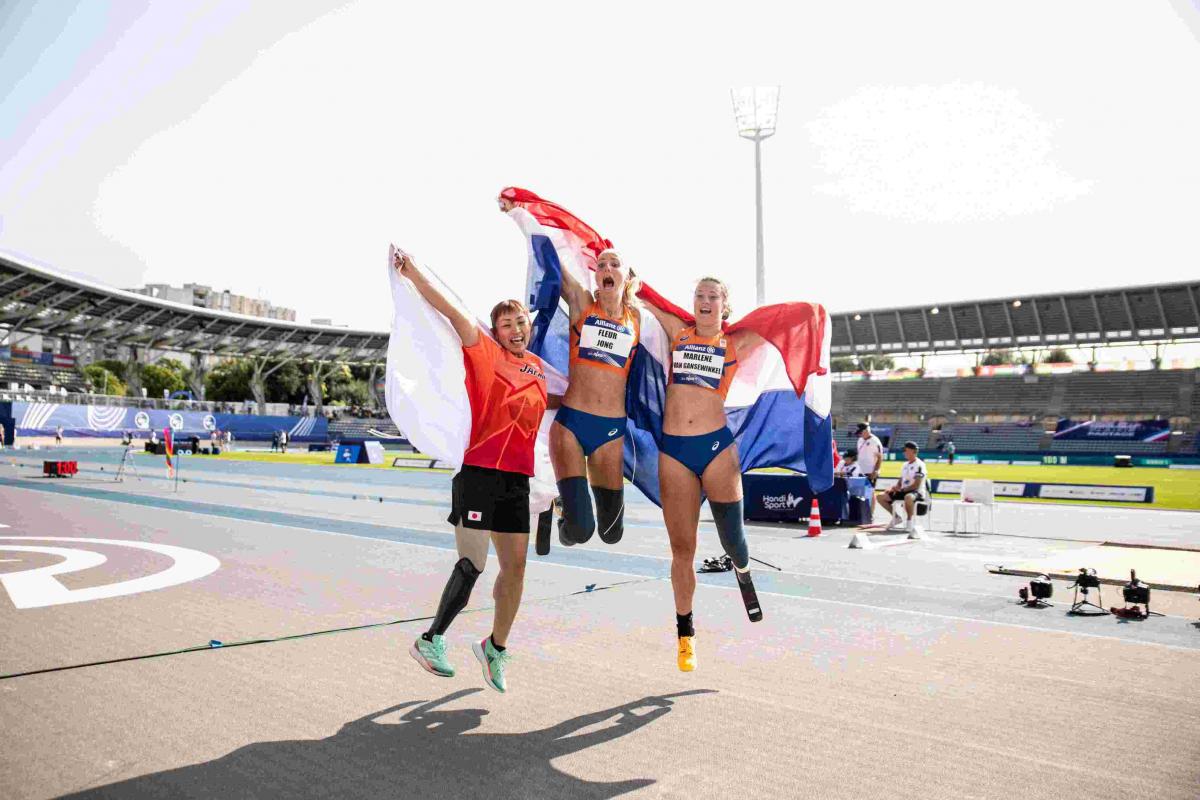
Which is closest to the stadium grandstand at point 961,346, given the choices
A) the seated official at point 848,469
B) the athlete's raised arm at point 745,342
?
the seated official at point 848,469

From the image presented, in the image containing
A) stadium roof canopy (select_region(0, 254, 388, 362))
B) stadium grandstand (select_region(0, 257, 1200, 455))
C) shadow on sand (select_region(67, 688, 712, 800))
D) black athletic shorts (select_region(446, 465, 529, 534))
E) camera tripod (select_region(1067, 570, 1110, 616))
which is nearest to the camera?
shadow on sand (select_region(67, 688, 712, 800))

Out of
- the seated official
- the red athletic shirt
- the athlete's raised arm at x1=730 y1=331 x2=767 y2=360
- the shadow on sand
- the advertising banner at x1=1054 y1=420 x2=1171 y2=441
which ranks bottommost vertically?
the shadow on sand

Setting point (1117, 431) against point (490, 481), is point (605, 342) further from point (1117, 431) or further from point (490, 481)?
point (1117, 431)

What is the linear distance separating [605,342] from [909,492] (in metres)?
10.9

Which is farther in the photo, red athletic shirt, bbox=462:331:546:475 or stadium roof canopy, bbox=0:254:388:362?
stadium roof canopy, bbox=0:254:388:362

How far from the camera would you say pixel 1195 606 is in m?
7.92

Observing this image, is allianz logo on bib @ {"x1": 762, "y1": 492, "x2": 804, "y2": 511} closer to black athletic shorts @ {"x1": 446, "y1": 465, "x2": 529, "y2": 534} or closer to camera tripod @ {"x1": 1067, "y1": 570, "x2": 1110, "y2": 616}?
camera tripod @ {"x1": 1067, "y1": 570, "x2": 1110, "y2": 616}

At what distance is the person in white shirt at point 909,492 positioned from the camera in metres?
14.4

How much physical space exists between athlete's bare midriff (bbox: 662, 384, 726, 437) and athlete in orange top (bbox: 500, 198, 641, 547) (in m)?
0.31

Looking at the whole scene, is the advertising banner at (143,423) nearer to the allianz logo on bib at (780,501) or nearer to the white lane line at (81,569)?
the white lane line at (81,569)

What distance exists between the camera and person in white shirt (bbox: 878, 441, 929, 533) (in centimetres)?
1443

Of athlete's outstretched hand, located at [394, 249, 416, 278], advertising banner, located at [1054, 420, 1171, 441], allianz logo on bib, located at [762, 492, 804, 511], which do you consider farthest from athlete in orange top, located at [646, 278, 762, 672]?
advertising banner, located at [1054, 420, 1171, 441]

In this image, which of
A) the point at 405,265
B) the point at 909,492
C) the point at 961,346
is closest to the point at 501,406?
the point at 405,265

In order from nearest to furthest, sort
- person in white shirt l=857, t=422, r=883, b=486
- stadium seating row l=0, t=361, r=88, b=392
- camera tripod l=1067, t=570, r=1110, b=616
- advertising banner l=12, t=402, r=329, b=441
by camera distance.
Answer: camera tripod l=1067, t=570, r=1110, b=616 → person in white shirt l=857, t=422, r=883, b=486 → advertising banner l=12, t=402, r=329, b=441 → stadium seating row l=0, t=361, r=88, b=392
